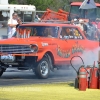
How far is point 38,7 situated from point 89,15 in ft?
37.9

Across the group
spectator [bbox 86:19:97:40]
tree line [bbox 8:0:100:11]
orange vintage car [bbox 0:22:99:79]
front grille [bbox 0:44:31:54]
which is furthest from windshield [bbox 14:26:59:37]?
tree line [bbox 8:0:100:11]

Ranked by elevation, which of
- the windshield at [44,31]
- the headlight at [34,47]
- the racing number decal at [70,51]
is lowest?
the racing number decal at [70,51]

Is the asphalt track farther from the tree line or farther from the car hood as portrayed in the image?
the tree line

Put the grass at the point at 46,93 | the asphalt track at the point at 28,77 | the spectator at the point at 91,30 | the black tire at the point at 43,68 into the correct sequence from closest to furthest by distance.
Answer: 1. the grass at the point at 46,93
2. the asphalt track at the point at 28,77
3. the black tire at the point at 43,68
4. the spectator at the point at 91,30

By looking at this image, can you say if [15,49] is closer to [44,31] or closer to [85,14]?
[44,31]

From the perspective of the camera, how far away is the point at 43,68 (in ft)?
57.7

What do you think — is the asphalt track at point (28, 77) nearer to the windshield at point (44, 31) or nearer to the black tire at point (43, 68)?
the black tire at point (43, 68)

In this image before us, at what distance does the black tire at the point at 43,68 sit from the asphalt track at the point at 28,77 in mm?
194

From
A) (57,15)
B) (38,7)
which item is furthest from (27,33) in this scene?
(38,7)

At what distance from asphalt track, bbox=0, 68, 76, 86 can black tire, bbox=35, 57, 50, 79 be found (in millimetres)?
194

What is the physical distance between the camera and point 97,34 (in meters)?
24.0

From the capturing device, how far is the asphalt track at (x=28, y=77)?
52.6ft

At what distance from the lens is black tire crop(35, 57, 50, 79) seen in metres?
17.3

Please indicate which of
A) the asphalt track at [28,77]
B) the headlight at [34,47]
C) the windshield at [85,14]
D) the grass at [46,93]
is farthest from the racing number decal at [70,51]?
the windshield at [85,14]
